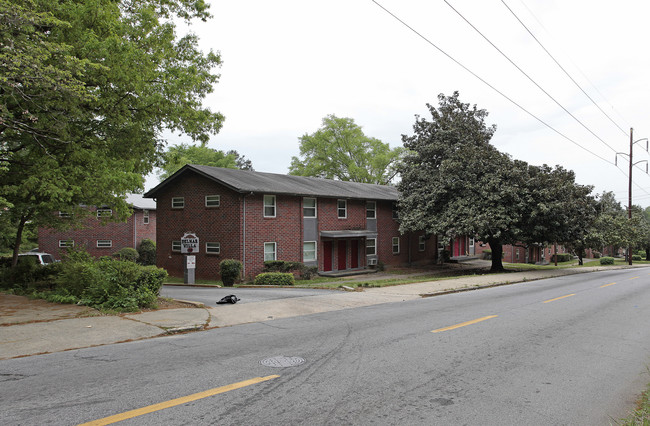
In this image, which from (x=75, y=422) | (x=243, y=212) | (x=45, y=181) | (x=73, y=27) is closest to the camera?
(x=75, y=422)

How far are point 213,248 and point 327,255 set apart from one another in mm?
7682

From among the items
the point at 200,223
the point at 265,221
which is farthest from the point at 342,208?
the point at 200,223

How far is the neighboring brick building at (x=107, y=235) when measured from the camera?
35.1 metres

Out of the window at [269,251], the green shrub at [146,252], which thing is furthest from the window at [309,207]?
the green shrub at [146,252]

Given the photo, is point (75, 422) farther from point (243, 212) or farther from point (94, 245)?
point (94, 245)

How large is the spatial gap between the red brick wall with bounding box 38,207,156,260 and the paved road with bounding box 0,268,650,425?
102ft

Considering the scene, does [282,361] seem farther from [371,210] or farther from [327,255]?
[371,210]

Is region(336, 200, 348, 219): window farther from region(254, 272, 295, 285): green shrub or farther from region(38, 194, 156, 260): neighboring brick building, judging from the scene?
region(38, 194, 156, 260): neighboring brick building

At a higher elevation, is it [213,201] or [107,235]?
[213,201]

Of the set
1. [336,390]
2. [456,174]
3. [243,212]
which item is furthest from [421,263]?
[336,390]

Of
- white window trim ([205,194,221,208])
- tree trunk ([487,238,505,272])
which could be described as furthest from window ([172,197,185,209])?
tree trunk ([487,238,505,272])

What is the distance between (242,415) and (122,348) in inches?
150

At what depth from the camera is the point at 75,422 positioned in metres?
4.09

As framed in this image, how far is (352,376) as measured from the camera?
18.1 ft
